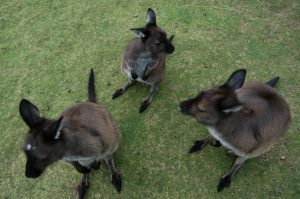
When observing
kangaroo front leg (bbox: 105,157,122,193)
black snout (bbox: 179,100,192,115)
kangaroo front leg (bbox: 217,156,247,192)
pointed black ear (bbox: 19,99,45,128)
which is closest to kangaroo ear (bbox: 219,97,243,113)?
black snout (bbox: 179,100,192,115)

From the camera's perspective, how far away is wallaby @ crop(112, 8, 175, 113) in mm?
4938

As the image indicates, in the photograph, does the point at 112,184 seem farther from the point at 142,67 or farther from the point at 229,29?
the point at 229,29

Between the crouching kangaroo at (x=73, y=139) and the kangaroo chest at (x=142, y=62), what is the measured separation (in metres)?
1.02

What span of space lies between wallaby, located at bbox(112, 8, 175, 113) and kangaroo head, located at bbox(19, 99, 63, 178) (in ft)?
6.05

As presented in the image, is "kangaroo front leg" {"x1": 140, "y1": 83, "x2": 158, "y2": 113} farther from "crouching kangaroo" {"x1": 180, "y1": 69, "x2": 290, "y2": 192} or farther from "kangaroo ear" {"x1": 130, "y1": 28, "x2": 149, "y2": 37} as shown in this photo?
"crouching kangaroo" {"x1": 180, "y1": 69, "x2": 290, "y2": 192}

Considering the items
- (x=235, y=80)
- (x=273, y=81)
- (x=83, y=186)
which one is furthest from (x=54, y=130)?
(x=273, y=81)

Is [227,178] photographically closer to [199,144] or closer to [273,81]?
[199,144]

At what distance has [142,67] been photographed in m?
5.05

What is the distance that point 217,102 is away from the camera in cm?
371

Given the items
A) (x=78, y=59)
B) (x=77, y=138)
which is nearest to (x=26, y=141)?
(x=77, y=138)

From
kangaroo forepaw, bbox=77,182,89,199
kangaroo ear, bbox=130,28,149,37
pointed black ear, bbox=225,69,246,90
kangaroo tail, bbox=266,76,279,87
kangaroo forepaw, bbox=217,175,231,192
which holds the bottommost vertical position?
kangaroo forepaw, bbox=77,182,89,199

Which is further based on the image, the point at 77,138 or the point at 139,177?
the point at 139,177

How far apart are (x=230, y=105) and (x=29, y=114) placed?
2043 millimetres

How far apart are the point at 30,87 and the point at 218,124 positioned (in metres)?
3.25
